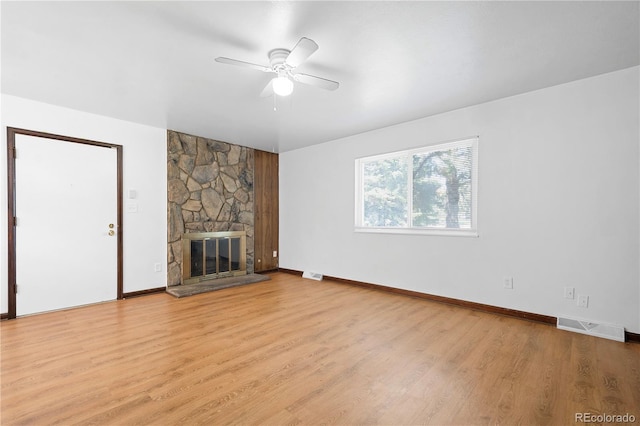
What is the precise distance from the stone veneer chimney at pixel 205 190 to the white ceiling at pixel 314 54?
1.16 m

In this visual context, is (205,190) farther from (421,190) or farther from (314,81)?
(421,190)

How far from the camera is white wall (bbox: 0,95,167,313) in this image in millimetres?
3520

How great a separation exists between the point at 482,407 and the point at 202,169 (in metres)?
4.77

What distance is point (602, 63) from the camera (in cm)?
254

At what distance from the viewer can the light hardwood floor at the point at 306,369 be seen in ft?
5.48

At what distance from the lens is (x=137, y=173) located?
4.20m

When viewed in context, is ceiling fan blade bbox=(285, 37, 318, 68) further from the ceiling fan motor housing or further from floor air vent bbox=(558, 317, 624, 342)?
floor air vent bbox=(558, 317, 624, 342)

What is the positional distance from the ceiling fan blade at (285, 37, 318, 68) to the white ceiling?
0.59 feet

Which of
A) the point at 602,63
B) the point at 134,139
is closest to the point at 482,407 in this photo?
the point at 602,63

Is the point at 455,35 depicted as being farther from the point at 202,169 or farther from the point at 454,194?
the point at 202,169

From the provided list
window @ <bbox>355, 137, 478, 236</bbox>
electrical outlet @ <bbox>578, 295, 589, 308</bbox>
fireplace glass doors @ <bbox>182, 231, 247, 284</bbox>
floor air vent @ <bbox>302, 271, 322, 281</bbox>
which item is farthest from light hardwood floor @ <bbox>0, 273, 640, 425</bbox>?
floor air vent @ <bbox>302, 271, 322, 281</bbox>

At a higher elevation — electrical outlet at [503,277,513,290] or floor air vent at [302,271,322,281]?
electrical outlet at [503,277,513,290]

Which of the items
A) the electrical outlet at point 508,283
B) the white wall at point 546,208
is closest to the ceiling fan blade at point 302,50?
the white wall at point 546,208

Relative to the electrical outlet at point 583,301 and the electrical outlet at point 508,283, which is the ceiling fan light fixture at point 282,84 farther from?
the electrical outlet at point 583,301
